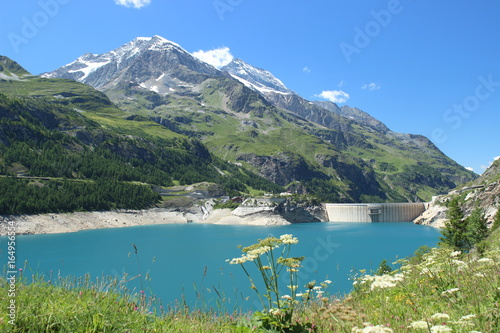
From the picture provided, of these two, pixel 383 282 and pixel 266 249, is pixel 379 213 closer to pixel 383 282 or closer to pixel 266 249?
pixel 383 282

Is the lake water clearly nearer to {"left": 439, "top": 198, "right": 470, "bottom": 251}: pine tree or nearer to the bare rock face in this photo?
{"left": 439, "top": 198, "right": 470, "bottom": 251}: pine tree

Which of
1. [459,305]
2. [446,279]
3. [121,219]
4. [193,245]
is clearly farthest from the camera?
[121,219]

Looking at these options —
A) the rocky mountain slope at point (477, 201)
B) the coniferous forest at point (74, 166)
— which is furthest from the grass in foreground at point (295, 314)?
the coniferous forest at point (74, 166)

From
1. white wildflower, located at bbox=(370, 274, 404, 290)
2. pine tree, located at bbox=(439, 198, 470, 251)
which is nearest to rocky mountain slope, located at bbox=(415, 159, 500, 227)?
pine tree, located at bbox=(439, 198, 470, 251)

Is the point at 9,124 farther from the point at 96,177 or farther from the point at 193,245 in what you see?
the point at 193,245

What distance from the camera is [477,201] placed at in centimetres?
7656

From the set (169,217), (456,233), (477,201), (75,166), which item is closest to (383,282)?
(456,233)

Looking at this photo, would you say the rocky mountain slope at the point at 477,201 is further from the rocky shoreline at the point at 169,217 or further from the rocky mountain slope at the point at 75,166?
the rocky mountain slope at the point at 75,166

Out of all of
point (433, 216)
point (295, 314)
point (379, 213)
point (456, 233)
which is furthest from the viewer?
point (379, 213)

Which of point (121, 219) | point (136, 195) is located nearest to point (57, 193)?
point (121, 219)

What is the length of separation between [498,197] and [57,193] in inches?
4291

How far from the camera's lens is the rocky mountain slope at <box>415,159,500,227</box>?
220 feet

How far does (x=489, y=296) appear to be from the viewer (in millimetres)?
4480

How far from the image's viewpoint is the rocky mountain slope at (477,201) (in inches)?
2640
